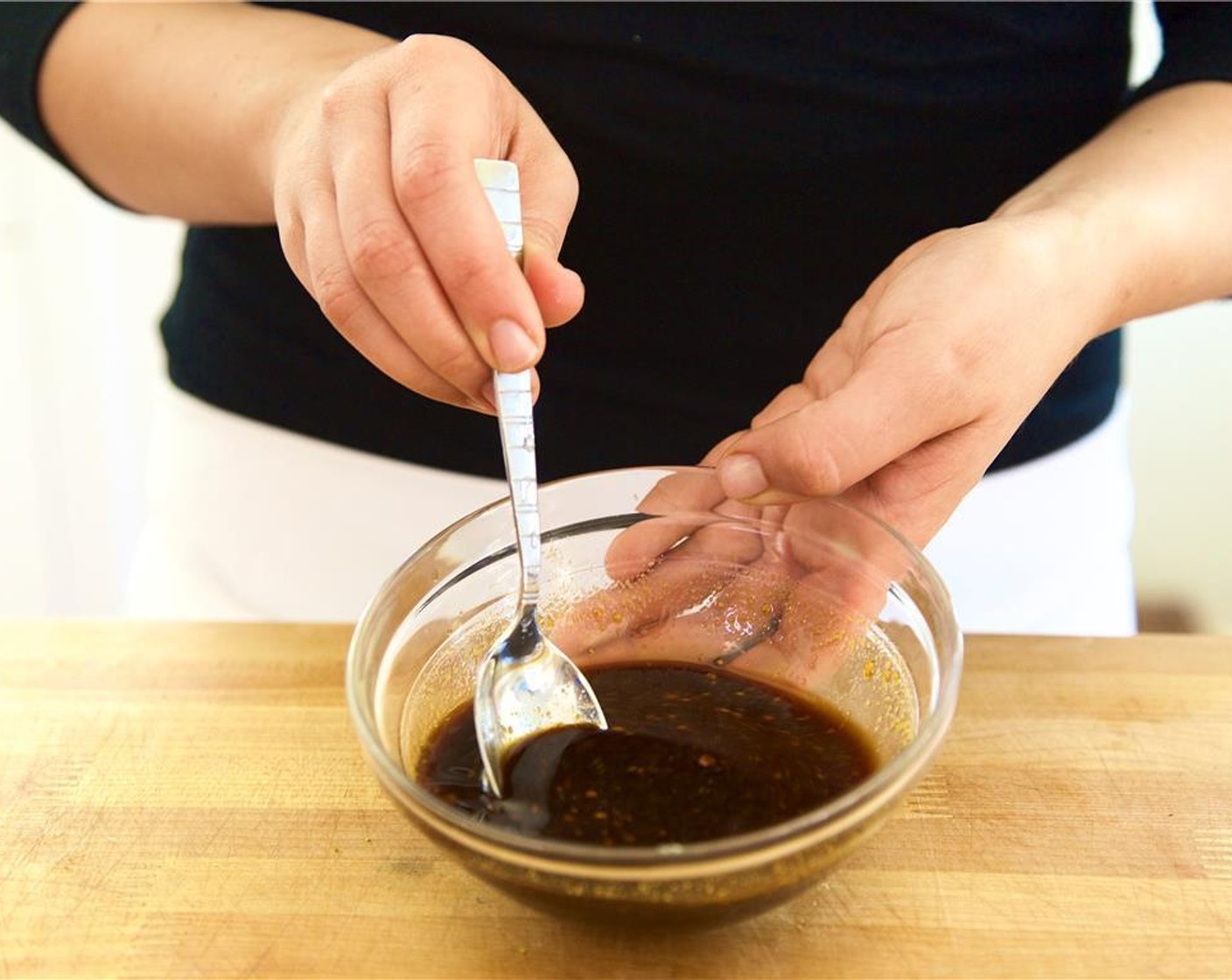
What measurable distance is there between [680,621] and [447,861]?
0.75ft

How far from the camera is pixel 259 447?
1368 millimetres

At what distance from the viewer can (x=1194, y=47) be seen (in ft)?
3.92

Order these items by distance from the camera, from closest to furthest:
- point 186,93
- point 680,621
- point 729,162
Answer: point 680,621 < point 186,93 < point 729,162

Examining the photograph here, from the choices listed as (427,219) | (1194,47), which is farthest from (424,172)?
(1194,47)

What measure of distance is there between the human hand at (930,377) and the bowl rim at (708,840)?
0.11 meters

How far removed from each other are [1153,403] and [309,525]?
1642 millimetres

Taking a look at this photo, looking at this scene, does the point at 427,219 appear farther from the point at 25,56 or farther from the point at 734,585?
the point at 25,56

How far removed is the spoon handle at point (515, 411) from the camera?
751 mm

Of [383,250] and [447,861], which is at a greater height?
[383,250]

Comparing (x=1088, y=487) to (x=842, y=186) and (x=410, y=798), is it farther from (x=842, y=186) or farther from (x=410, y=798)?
(x=410, y=798)

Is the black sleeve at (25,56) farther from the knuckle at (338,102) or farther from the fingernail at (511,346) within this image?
the fingernail at (511,346)

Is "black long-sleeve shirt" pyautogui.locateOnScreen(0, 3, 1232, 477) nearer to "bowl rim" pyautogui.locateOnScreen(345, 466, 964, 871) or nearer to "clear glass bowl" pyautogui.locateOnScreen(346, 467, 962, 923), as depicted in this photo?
"clear glass bowl" pyautogui.locateOnScreen(346, 467, 962, 923)

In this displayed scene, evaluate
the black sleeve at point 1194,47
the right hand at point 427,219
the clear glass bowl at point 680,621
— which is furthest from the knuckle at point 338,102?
the black sleeve at point 1194,47

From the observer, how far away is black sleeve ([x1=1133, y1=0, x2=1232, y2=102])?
1.17 metres
